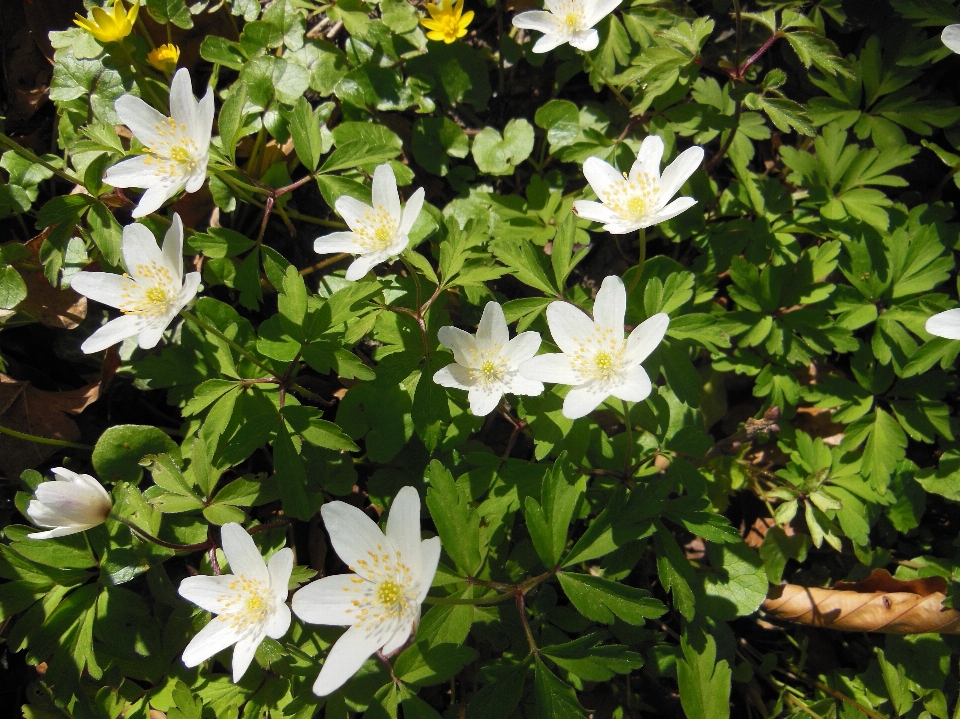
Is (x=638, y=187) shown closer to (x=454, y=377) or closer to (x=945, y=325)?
(x=454, y=377)

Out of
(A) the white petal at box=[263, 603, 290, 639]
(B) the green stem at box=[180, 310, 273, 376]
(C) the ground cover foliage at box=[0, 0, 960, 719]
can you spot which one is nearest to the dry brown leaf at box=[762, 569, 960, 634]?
(C) the ground cover foliage at box=[0, 0, 960, 719]

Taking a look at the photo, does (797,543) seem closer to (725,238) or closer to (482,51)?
(725,238)

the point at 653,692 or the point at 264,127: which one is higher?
the point at 264,127

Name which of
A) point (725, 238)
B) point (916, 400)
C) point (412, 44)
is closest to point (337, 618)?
point (725, 238)

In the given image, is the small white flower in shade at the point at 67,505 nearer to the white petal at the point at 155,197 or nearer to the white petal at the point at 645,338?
the white petal at the point at 155,197

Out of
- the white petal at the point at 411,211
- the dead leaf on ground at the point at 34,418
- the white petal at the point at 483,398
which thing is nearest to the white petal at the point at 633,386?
the white petal at the point at 483,398
